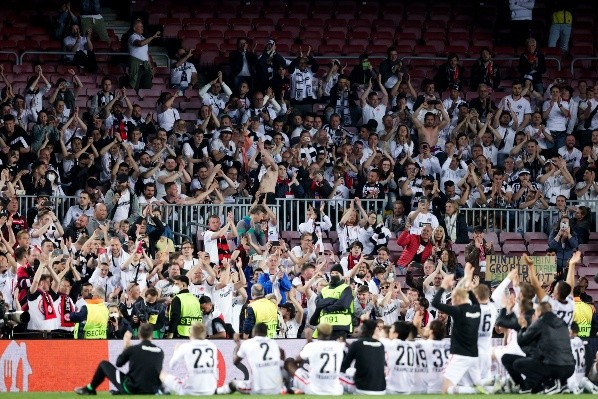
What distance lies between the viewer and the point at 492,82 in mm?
32031

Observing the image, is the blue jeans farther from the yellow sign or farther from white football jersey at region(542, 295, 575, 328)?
white football jersey at region(542, 295, 575, 328)

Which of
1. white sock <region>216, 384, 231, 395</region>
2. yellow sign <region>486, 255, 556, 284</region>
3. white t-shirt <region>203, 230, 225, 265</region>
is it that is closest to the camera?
white sock <region>216, 384, 231, 395</region>

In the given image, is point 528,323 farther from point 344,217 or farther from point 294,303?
point 344,217

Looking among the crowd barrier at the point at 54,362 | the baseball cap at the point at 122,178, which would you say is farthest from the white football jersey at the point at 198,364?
the baseball cap at the point at 122,178

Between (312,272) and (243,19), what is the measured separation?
34.6ft

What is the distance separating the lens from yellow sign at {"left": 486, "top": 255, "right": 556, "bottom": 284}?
81.9 feet

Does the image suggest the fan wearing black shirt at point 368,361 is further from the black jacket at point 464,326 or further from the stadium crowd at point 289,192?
the black jacket at point 464,326

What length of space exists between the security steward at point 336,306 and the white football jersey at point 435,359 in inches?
66.7

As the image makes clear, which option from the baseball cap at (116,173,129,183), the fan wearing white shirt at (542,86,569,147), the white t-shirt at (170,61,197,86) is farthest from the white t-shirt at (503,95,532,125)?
the baseball cap at (116,173,129,183)

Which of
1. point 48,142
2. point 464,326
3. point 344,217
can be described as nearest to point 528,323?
point 464,326

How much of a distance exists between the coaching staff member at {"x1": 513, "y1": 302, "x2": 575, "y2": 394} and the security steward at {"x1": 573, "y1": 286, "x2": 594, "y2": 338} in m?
3.75

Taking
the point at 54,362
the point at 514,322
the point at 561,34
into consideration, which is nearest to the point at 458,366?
the point at 514,322

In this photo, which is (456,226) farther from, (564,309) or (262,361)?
(262,361)

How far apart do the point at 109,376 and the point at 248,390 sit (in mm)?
1910
